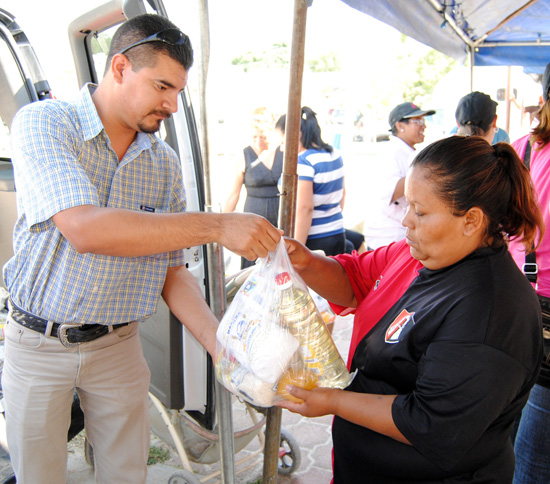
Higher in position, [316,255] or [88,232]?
[88,232]

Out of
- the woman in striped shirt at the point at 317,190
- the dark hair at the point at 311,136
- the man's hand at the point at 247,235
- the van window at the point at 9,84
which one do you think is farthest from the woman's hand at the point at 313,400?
the van window at the point at 9,84

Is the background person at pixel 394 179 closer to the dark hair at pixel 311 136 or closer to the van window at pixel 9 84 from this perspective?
the dark hair at pixel 311 136

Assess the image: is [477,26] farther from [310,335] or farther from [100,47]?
[310,335]

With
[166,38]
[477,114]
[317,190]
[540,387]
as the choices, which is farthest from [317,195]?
[166,38]

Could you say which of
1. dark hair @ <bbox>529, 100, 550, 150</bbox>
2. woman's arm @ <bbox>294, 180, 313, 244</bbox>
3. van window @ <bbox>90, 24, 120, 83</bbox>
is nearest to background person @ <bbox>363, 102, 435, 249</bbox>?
woman's arm @ <bbox>294, 180, 313, 244</bbox>

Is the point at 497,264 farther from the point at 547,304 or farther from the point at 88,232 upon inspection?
the point at 88,232

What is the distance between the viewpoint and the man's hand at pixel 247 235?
62.6 inches

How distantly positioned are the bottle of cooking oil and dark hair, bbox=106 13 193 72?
0.84 m

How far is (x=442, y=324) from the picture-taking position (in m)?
1.32

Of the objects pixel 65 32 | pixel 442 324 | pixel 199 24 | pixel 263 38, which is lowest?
pixel 442 324

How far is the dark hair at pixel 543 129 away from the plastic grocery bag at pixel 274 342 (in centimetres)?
131

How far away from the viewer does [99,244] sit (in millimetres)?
1534

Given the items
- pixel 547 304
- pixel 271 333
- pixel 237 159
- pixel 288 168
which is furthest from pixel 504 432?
pixel 237 159

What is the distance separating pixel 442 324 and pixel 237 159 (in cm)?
392
